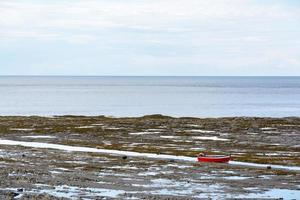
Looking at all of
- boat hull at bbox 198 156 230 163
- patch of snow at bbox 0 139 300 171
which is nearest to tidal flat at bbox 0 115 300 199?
patch of snow at bbox 0 139 300 171

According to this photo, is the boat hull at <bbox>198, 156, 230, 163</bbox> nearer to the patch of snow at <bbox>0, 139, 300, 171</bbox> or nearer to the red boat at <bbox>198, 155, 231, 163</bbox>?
the red boat at <bbox>198, 155, 231, 163</bbox>

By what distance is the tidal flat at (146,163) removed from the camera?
25.4m

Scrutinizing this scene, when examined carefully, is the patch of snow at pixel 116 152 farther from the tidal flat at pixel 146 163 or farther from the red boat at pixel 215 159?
→ the red boat at pixel 215 159

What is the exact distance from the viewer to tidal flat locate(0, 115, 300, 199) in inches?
1000

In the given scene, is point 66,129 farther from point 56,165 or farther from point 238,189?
point 238,189

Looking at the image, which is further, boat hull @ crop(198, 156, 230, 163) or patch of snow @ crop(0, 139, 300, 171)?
boat hull @ crop(198, 156, 230, 163)

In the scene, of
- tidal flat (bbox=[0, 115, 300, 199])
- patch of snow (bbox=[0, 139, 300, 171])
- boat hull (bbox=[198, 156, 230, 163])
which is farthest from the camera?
boat hull (bbox=[198, 156, 230, 163])

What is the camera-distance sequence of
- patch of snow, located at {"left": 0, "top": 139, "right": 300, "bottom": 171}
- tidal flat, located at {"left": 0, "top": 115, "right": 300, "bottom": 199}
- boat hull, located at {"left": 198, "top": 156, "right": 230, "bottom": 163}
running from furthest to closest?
boat hull, located at {"left": 198, "top": 156, "right": 230, "bottom": 163}, patch of snow, located at {"left": 0, "top": 139, "right": 300, "bottom": 171}, tidal flat, located at {"left": 0, "top": 115, "right": 300, "bottom": 199}

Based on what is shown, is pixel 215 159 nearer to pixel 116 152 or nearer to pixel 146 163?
pixel 146 163

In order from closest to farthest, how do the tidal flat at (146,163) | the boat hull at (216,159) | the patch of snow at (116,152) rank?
the tidal flat at (146,163)
the patch of snow at (116,152)
the boat hull at (216,159)

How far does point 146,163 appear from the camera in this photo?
116 feet

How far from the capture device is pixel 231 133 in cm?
5994

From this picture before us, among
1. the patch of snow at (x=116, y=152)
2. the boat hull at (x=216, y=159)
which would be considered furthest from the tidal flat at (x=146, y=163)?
the boat hull at (x=216, y=159)

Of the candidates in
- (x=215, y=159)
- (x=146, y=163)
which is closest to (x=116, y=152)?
(x=146, y=163)
